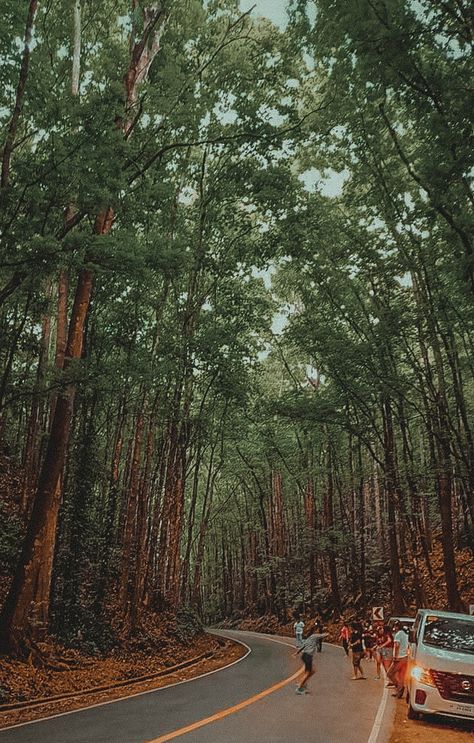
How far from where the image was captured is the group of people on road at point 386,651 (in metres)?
10.8

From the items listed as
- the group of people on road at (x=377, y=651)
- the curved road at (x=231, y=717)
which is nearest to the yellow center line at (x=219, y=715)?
the curved road at (x=231, y=717)

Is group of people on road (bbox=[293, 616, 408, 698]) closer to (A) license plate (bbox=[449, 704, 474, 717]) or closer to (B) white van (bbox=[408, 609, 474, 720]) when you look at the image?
(B) white van (bbox=[408, 609, 474, 720])

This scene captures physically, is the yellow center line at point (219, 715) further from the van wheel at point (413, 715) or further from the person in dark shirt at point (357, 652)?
the van wheel at point (413, 715)

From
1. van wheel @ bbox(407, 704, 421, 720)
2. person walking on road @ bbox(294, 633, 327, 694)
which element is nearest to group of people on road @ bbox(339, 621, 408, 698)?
person walking on road @ bbox(294, 633, 327, 694)

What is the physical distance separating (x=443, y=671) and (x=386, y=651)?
6.36 meters

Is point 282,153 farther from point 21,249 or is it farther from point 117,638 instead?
point 117,638

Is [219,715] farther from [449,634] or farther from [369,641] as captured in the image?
[369,641]

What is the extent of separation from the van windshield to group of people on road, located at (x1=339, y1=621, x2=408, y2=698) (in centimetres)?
219

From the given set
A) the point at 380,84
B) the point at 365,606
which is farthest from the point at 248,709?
the point at 365,606

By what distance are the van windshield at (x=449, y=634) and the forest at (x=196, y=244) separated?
4.57 meters

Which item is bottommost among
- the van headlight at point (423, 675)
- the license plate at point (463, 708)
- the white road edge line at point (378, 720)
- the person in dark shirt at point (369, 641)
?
the person in dark shirt at point (369, 641)

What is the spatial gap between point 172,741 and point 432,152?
9570 millimetres

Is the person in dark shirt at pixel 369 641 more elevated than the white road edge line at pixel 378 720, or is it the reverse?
the white road edge line at pixel 378 720

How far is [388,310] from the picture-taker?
1453cm
